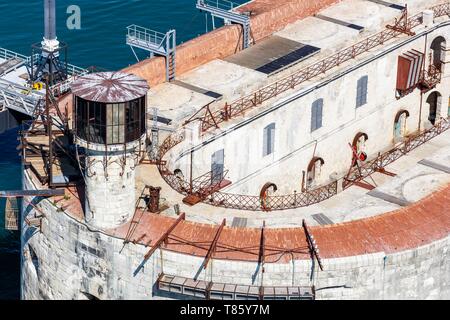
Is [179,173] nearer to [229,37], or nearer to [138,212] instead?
[138,212]

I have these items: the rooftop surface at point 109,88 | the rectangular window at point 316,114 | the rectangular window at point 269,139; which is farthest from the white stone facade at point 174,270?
the rectangular window at point 316,114

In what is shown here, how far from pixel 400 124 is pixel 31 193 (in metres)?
35.7

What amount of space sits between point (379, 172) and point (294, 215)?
11.9 metres

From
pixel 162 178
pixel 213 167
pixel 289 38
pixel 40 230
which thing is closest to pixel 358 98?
pixel 289 38

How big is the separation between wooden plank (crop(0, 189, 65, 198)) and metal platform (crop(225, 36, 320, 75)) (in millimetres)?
21912

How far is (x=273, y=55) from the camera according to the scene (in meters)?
104

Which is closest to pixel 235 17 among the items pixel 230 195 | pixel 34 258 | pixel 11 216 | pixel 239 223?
pixel 230 195

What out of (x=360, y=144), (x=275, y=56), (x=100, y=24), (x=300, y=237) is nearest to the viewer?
(x=300, y=237)

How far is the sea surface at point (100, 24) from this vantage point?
125 metres

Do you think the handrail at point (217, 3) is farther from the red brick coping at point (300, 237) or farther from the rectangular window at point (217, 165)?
the red brick coping at point (300, 237)

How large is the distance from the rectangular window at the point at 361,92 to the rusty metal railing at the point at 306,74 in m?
1.91

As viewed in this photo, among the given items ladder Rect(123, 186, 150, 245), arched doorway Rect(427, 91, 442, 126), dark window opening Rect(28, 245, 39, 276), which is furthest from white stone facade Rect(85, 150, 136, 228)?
arched doorway Rect(427, 91, 442, 126)

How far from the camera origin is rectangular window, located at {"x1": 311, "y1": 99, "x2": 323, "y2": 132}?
101m

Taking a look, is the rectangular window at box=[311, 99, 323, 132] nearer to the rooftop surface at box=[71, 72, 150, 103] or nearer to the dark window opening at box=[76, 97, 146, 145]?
the rooftop surface at box=[71, 72, 150, 103]
